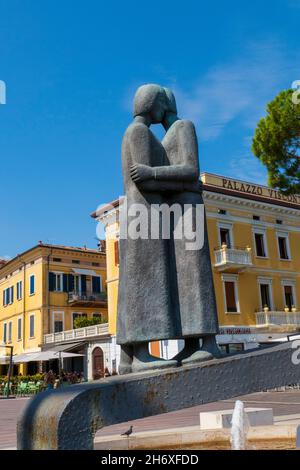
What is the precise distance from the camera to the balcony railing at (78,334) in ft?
105

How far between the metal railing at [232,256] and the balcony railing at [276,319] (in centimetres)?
292

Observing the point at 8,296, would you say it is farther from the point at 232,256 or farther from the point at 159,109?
the point at 159,109

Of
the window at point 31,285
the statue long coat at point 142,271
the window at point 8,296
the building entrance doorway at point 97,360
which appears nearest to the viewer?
the statue long coat at point 142,271

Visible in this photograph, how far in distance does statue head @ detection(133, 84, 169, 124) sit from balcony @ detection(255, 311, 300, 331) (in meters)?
25.9

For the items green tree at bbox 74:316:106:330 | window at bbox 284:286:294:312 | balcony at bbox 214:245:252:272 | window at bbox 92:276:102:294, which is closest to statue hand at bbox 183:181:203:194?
balcony at bbox 214:245:252:272

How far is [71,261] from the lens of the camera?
39.8 meters

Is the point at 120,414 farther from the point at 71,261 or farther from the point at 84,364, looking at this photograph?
the point at 71,261

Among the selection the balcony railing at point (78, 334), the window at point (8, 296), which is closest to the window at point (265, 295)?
the balcony railing at point (78, 334)

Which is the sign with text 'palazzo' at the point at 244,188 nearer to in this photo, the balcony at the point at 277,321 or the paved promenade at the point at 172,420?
the balcony at the point at 277,321

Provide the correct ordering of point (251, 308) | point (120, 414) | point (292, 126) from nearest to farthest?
point (120, 414) → point (292, 126) → point (251, 308)

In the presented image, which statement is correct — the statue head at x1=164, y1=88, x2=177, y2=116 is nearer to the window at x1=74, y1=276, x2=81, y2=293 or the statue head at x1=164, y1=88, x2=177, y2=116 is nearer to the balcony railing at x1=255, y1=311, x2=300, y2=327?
the balcony railing at x1=255, y1=311, x2=300, y2=327

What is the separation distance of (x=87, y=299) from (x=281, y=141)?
25.3 m
